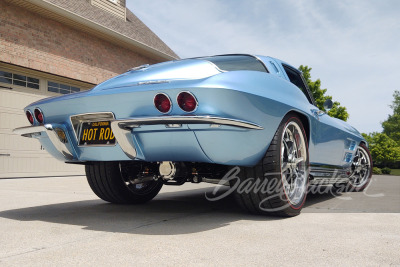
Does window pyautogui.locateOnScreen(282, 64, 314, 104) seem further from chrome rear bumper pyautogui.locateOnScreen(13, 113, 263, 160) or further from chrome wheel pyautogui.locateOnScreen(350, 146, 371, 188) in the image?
chrome wheel pyautogui.locateOnScreen(350, 146, 371, 188)

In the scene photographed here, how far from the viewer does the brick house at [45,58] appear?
28.0 feet

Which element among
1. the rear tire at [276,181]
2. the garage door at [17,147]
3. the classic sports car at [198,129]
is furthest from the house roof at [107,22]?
the rear tire at [276,181]

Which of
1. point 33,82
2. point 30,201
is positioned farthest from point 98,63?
point 30,201

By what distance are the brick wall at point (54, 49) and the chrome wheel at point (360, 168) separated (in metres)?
7.55

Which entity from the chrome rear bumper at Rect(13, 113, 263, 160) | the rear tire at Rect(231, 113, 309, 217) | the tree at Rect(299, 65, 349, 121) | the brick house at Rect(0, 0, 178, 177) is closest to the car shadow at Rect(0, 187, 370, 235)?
the rear tire at Rect(231, 113, 309, 217)

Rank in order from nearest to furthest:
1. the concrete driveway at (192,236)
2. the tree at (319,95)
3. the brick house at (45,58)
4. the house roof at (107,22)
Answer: the concrete driveway at (192,236), the brick house at (45,58), the house roof at (107,22), the tree at (319,95)

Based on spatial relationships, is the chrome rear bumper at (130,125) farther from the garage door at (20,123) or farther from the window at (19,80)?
the window at (19,80)

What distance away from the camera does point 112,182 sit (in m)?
3.58

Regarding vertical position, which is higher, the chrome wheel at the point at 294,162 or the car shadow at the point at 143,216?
the chrome wheel at the point at 294,162

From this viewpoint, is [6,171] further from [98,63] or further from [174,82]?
[174,82]

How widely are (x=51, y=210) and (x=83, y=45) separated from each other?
8.11 metres

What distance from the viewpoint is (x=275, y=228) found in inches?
99.0

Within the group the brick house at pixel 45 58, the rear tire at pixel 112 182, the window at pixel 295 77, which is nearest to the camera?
the rear tire at pixel 112 182

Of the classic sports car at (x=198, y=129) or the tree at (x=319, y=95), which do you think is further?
the tree at (x=319, y=95)
